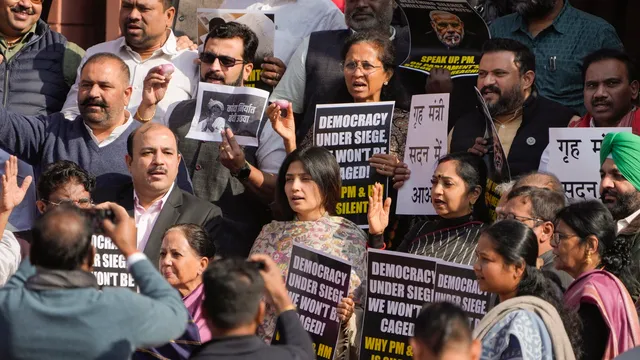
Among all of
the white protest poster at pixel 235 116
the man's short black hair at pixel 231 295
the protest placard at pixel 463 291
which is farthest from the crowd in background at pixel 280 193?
the protest placard at pixel 463 291

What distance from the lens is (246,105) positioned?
787cm

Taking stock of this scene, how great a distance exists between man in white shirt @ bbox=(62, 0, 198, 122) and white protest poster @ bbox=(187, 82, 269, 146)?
2.46 feet

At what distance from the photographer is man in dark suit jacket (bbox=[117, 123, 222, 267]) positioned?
7359 millimetres

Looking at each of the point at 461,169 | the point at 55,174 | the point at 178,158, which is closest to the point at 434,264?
the point at 461,169

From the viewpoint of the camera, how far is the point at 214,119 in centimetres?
787

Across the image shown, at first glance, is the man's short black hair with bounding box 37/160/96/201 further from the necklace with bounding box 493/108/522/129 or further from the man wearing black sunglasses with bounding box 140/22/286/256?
the necklace with bounding box 493/108/522/129

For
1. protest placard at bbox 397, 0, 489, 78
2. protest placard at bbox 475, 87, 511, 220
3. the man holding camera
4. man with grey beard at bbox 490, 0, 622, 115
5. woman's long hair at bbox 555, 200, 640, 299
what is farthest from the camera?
man with grey beard at bbox 490, 0, 622, 115

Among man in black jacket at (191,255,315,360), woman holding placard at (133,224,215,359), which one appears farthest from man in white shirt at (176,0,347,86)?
man in black jacket at (191,255,315,360)

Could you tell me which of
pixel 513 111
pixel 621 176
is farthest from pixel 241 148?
pixel 621 176

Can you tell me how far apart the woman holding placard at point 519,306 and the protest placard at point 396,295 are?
83cm

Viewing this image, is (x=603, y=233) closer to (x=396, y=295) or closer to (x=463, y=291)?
(x=463, y=291)

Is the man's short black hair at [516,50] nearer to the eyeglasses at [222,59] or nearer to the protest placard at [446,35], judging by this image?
the protest placard at [446,35]

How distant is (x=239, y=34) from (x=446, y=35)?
4.38 feet

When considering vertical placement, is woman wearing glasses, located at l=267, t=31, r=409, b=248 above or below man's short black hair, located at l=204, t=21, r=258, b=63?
below
